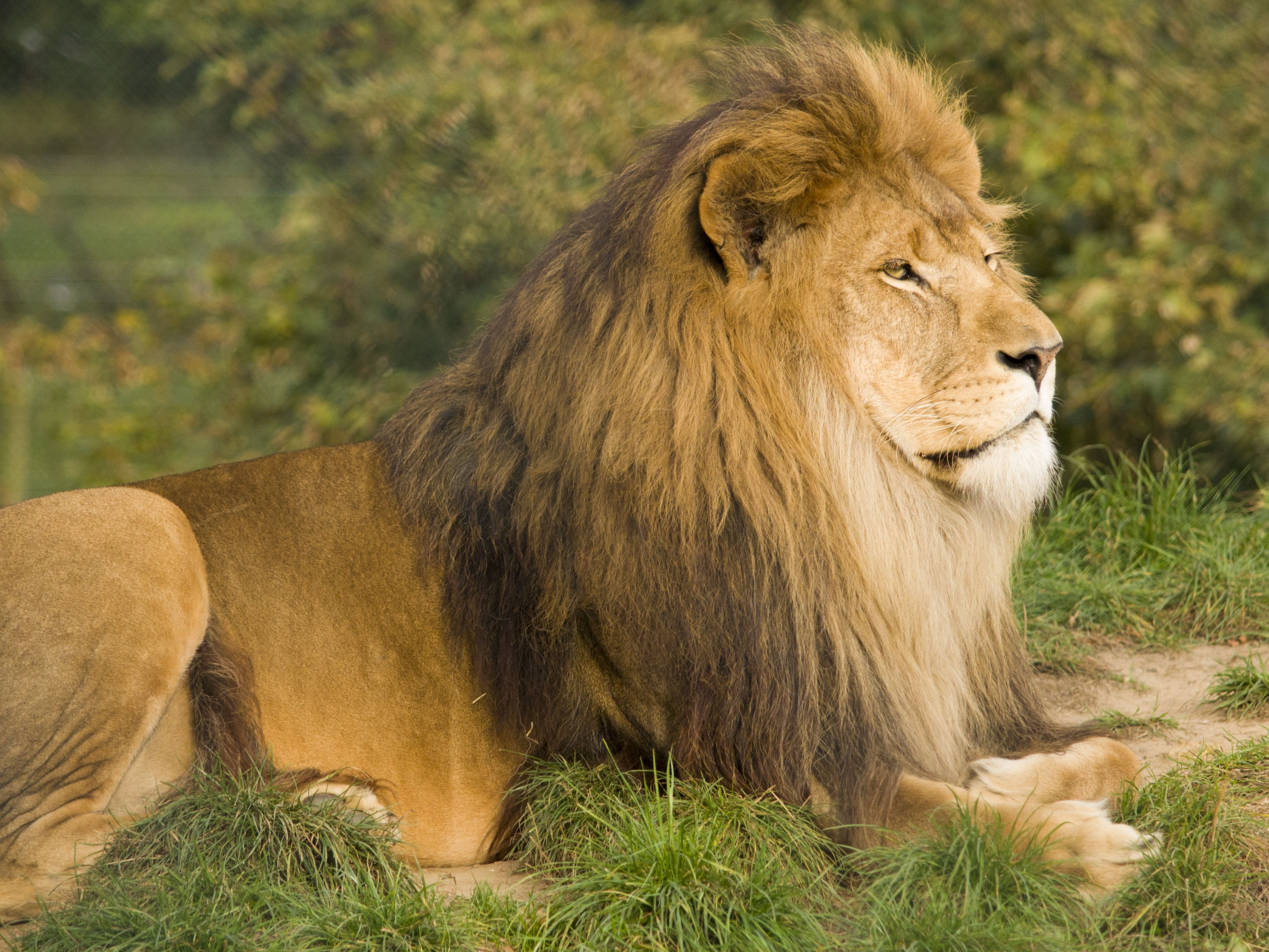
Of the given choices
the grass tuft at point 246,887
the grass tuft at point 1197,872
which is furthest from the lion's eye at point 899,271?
the grass tuft at point 246,887

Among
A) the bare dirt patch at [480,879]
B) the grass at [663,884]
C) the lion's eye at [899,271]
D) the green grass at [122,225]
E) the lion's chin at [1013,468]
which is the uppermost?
the lion's eye at [899,271]

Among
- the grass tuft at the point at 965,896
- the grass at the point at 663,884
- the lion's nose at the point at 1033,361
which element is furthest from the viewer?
the lion's nose at the point at 1033,361

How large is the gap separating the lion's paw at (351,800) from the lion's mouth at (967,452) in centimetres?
142

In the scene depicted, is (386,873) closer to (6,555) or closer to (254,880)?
(254,880)

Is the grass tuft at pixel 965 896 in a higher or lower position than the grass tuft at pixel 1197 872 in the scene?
lower

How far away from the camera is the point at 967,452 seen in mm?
2822

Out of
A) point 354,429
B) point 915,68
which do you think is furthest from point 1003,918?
point 354,429

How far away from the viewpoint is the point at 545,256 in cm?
316

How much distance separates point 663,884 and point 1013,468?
113 centimetres

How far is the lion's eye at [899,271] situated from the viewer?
2891mm

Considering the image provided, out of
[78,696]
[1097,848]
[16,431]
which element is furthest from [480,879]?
[16,431]

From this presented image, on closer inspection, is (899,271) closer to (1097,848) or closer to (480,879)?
(1097,848)

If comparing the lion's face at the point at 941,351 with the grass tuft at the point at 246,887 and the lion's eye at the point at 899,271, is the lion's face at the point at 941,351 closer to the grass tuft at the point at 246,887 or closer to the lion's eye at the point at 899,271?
the lion's eye at the point at 899,271

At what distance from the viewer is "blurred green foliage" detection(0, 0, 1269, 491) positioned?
6.10 meters
